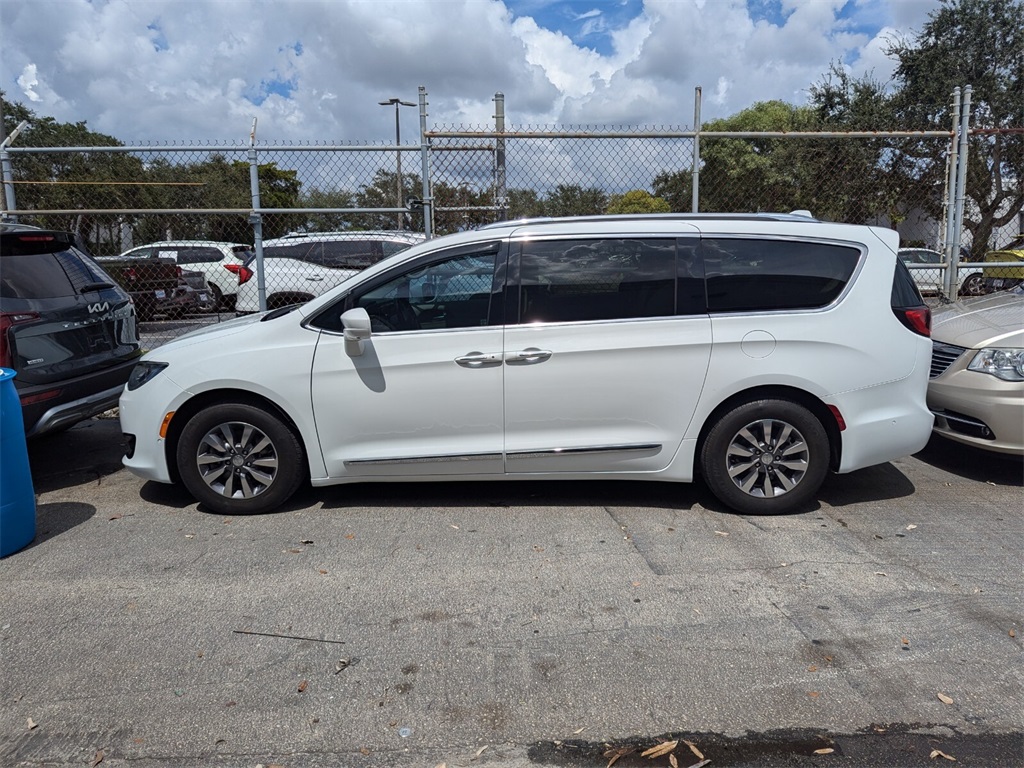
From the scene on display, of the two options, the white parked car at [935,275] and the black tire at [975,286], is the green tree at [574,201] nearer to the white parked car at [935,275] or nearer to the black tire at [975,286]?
the white parked car at [935,275]

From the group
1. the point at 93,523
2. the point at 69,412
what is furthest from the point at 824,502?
the point at 69,412

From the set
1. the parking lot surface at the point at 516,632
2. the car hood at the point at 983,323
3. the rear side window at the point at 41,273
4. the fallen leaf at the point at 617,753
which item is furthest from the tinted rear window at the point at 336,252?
the fallen leaf at the point at 617,753

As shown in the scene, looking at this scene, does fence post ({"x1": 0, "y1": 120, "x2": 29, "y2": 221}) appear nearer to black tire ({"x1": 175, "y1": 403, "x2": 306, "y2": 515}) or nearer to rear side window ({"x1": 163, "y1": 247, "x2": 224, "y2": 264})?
rear side window ({"x1": 163, "y1": 247, "x2": 224, "y2": 264})

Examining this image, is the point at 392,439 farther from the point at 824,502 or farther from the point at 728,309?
the point at 824,502

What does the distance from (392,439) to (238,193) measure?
7535 mm

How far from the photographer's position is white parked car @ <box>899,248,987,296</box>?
29.1ft

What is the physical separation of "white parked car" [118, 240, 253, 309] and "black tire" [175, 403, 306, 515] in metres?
6.60

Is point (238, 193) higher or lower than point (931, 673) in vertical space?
higher

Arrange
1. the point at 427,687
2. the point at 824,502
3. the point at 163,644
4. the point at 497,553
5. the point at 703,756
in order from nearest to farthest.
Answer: the point at 703,756 → the point at 427,687 → the point at 163,644 → the point at 497,553 → the point at 824,502

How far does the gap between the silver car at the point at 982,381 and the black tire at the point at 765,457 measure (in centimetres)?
145

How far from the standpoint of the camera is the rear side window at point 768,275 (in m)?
4.63

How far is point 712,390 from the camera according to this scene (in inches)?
179

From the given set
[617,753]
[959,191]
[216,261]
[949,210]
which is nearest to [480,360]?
[617,753]

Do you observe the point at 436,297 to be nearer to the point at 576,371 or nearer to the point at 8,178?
the point at 576,371
